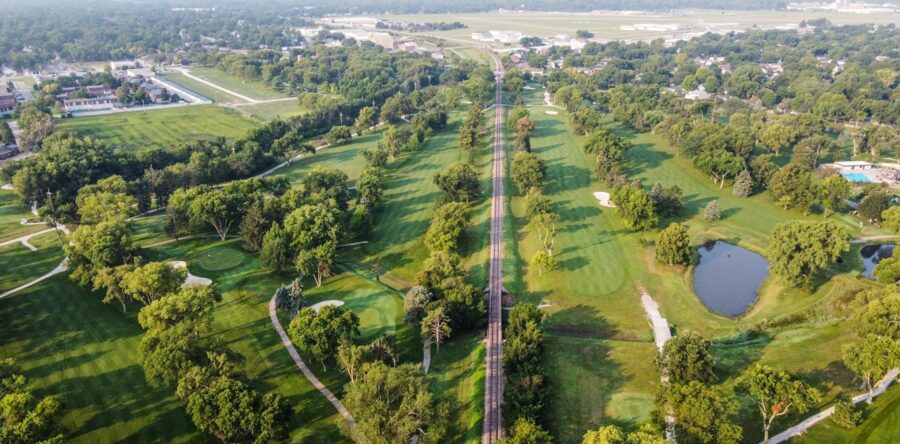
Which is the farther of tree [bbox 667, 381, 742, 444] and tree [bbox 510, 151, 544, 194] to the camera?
tree [bbox 510, 151, 544, 194]

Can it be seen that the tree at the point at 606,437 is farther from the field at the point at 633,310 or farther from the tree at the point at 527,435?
the field at the point at 633,310

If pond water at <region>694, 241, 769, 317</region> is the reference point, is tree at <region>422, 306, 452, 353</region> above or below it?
above

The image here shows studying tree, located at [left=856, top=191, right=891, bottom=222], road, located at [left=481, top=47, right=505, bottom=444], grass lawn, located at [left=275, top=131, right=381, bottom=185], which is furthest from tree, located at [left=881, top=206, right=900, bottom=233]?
grass lawn, located at [left=275, top=131, right=381, bottom=185]

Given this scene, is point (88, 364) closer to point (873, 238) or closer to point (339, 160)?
point (339, 160)

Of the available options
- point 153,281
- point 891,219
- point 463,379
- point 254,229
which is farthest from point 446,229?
point 891,219

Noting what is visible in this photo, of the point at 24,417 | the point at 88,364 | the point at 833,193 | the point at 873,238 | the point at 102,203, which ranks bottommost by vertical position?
the point at 88,364

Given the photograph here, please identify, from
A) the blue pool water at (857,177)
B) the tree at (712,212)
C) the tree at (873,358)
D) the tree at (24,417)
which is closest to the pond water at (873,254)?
the tree at (712,212)

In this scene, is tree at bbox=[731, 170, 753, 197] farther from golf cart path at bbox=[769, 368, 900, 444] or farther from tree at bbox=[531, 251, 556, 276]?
golf cart path at bbox=[769, 368, 900, 444]
